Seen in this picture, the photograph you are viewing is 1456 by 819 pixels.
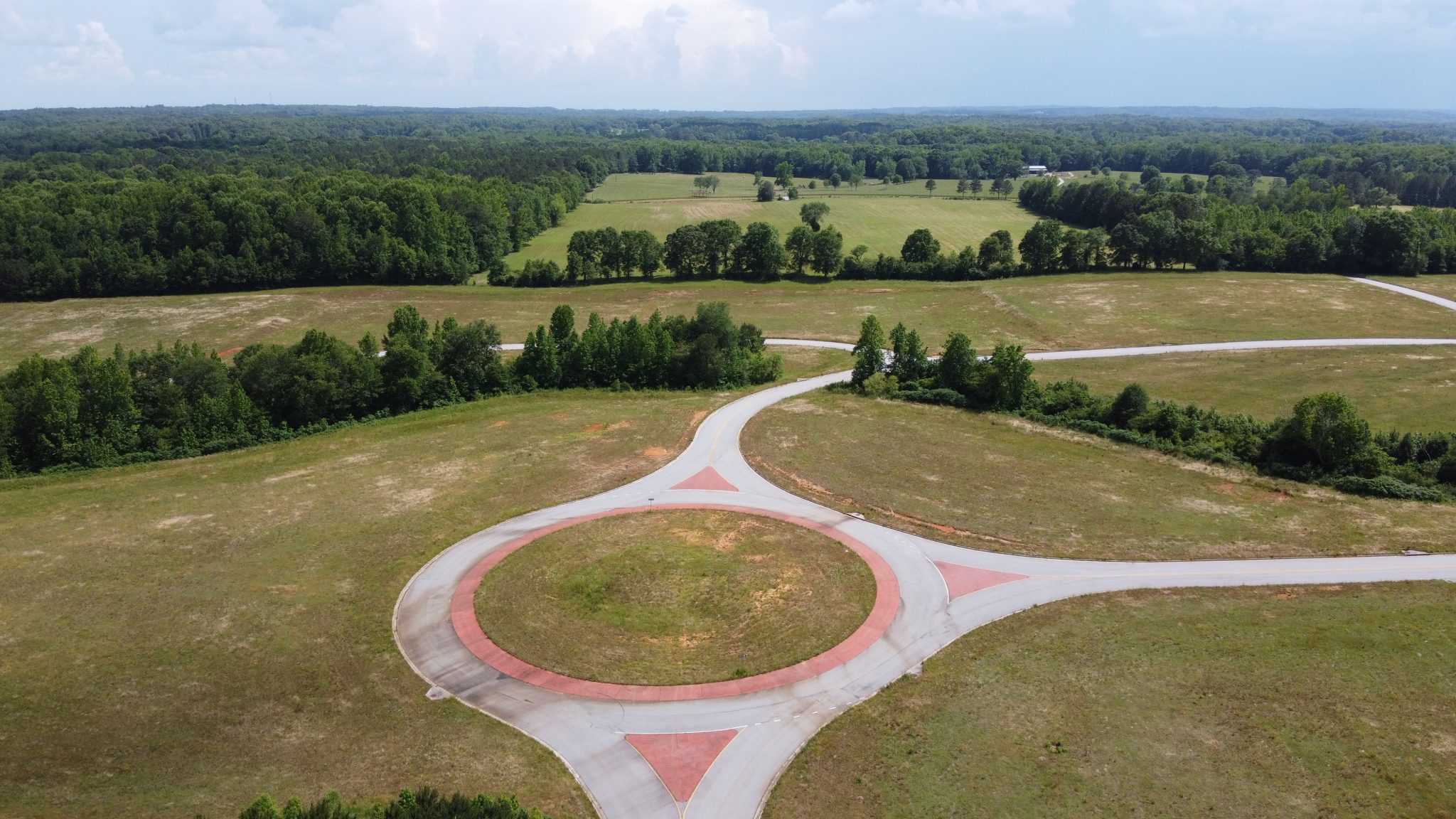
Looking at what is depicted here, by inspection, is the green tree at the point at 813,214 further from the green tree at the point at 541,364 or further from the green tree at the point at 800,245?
the green tree at the point at 541,364

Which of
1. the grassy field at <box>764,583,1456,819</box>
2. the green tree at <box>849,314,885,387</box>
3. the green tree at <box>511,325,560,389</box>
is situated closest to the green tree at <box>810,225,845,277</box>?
the green tree at <box>849,314,885,387</box>

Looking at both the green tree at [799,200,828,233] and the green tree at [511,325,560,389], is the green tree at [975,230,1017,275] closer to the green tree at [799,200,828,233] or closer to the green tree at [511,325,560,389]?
the green tree at [799,200,828,233]

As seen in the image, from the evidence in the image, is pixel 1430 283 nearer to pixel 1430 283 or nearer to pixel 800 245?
pixel 1430 283

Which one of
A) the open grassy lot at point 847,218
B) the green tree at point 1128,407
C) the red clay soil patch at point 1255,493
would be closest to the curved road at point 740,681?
the red clay soil patch at point 1255,493

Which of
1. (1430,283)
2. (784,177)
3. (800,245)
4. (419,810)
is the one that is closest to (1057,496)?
(419,810)

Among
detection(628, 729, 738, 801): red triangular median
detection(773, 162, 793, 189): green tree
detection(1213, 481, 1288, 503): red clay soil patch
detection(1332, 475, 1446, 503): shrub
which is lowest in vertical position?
detection(628, 729, 738, 801): red triangular median
